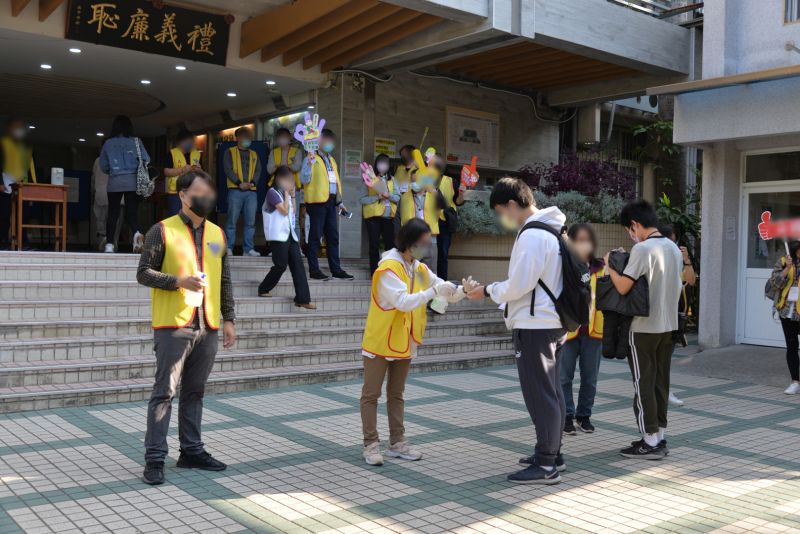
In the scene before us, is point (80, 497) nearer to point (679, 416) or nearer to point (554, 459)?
point (554, 459)

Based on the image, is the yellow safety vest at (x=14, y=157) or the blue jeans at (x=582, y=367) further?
the yellow safety vest at (x=14, y=157)

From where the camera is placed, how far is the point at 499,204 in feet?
16.1

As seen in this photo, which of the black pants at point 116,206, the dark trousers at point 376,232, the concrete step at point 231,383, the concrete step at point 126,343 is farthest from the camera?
the dark trousers at point 376,232

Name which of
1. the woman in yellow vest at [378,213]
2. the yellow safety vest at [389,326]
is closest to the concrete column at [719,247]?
the woman in yellow vest at [378,213]

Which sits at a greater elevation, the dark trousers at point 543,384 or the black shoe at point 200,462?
the dark trousers at point 543,384

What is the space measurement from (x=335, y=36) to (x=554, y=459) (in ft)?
27.7

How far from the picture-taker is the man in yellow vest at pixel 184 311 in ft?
15.0

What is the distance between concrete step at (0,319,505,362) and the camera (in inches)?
273

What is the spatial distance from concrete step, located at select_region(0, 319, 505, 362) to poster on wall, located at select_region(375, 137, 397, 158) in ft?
14.7

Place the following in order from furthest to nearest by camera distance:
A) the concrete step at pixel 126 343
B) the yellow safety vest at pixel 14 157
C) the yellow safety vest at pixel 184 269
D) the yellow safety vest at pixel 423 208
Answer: the yellow safety vest at pixel 423 208, the yellow safety vest at pixel 14 157, the concrete step at pixel 126 343, the yellow safety vest at pixel 184 269

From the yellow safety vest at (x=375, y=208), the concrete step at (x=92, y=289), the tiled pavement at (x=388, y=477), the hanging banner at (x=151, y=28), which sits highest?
the hanging banner at (x=151, y=28)

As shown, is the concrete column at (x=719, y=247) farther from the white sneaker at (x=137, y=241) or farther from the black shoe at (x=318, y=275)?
the white sneaker at (x=137, y=241)

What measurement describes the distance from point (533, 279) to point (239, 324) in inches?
190

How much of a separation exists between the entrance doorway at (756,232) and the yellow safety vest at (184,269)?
843 cm
